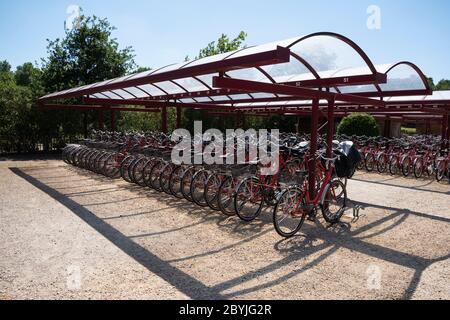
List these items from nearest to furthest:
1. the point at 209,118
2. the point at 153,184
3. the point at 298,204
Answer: the point at 298,204
the point at 153,184
the point at 209,118

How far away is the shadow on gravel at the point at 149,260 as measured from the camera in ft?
10.2

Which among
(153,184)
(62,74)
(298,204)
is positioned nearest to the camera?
(298,204)

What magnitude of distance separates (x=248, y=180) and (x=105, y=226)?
203 centimetres

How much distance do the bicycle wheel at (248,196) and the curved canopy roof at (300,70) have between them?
132cm

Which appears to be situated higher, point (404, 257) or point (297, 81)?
point (297, 81)

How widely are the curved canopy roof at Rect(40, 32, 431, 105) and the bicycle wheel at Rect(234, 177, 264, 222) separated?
132 centimetres

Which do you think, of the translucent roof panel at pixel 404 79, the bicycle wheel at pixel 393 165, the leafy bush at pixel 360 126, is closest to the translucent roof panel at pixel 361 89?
the translucent roof panel at pixel 404 79

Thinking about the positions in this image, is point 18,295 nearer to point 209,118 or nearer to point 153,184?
point 153,184

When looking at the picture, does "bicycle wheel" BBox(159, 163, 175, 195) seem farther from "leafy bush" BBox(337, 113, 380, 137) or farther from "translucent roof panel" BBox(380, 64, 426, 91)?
"leafy bush" BBox(337, 113, 380, 137)

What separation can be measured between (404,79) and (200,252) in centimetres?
533

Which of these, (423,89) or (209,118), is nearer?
(423,89)

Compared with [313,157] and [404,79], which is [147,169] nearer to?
[313,157]
